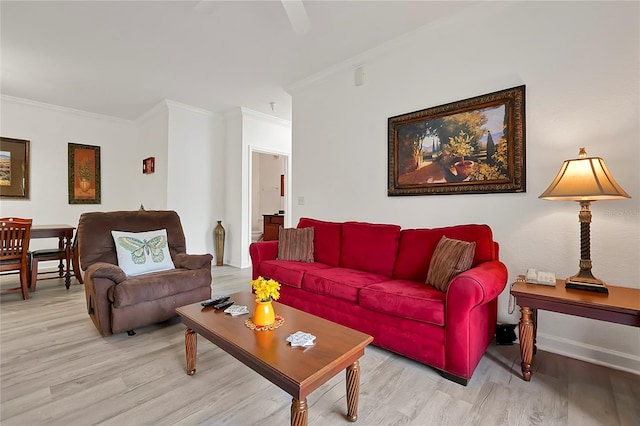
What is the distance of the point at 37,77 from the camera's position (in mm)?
3844

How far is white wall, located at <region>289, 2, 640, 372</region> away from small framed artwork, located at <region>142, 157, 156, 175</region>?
395 cm

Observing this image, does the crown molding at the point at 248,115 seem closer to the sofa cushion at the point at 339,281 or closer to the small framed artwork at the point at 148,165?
the small framed artwork at the point at 148,165

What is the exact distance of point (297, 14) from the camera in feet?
6.06

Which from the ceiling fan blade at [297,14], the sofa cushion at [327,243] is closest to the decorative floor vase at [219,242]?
the sofa cushion at [327,243]

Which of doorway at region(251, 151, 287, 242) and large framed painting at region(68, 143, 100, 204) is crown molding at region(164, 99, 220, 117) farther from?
doorway at region(251, 151, 287, 242)

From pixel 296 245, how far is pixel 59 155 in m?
4.70

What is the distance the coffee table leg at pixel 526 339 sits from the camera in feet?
5.84

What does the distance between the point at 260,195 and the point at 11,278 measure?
572 centimetres

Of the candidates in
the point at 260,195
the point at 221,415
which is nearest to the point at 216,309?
the point at 221,415

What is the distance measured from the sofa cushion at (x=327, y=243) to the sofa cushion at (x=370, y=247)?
0.23ft

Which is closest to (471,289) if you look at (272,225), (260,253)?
(260,253)

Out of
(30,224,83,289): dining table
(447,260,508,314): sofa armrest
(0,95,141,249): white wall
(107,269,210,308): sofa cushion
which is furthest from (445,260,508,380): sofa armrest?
(0,95,141,249): white wall

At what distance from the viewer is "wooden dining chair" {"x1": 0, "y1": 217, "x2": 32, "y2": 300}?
10.3 feet

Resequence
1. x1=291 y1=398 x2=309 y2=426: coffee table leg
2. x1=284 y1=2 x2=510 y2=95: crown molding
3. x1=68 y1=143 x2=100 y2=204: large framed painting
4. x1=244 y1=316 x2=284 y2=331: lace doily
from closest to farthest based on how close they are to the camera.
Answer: x1=291 y1=398 x2=309 y2=426: coffee table leg
x1=244 y1=316 x2=284 y2=331: lace doily
x1=284 y1=2 x2=510 y2=95: crown molding
x1=68 y1=143 x2=100 y2=204: large framed painting
